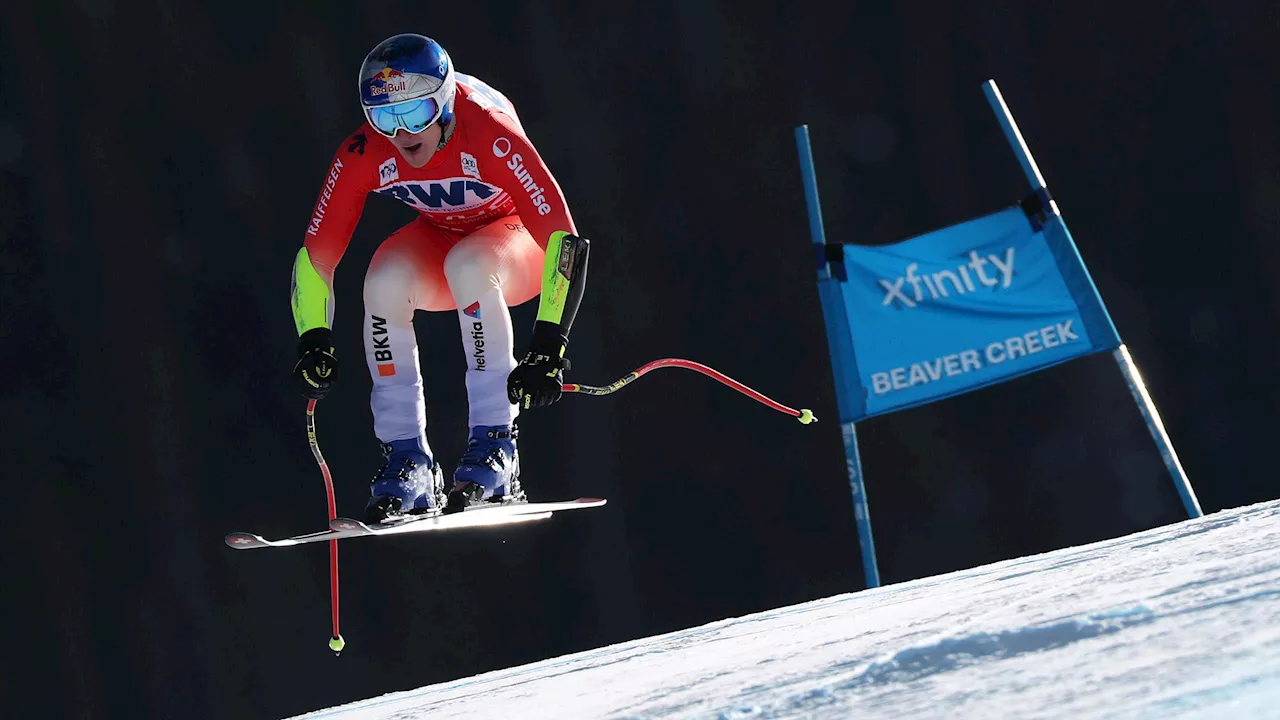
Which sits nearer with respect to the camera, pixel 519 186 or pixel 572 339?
pixel 519 186

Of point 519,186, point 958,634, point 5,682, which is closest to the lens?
point 958,634

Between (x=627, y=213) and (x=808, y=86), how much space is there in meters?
0.85

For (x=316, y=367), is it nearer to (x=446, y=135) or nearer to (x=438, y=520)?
(x=438, y=520)

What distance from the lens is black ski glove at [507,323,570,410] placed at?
288 cm

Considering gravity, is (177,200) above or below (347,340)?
above

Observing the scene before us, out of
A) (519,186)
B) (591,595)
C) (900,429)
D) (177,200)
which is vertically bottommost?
(591,595)

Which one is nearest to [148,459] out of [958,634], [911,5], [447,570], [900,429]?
[447,570]

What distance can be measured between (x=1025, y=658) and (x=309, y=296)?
7.87 feet

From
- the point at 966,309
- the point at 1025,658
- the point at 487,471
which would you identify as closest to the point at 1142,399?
the point at 966,309

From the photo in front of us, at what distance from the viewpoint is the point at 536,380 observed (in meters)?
2.88

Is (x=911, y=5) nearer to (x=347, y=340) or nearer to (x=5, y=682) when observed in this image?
(x=347, y=340)

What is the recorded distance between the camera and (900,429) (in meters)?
4.69

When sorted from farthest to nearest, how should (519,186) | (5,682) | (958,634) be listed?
(5,682) → (519,186) → (958,634)

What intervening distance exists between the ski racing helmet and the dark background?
201 centimetres
